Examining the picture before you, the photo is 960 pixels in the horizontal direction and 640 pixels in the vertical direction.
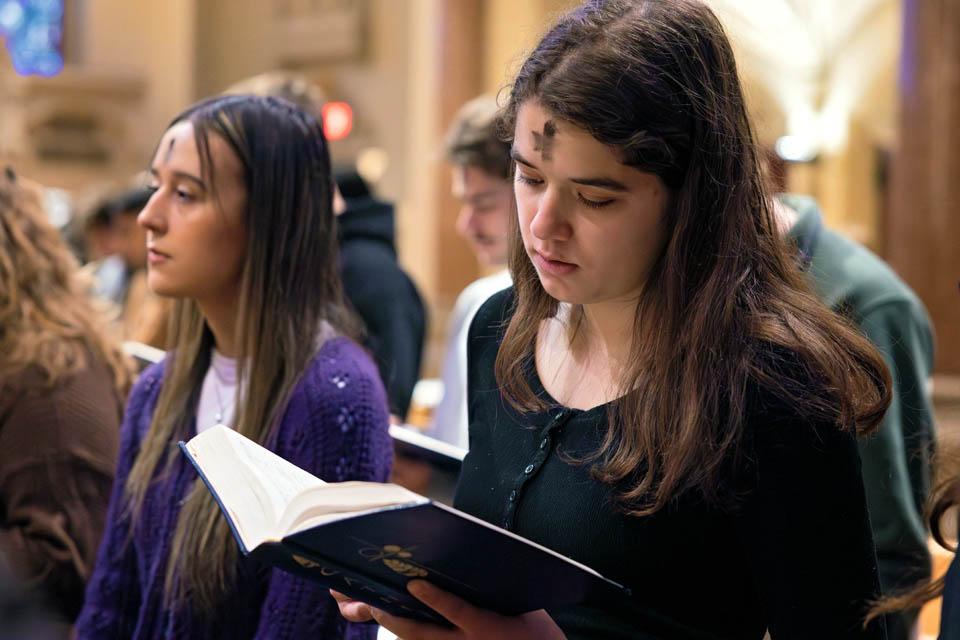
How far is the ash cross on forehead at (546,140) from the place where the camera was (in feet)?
5.10

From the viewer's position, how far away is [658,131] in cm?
154

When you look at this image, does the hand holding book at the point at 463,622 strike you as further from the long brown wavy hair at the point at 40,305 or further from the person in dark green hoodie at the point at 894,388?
the long brown wavy hair at the point at 40,305

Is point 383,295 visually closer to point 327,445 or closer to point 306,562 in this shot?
point 327,445

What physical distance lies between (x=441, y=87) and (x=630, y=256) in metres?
8.01

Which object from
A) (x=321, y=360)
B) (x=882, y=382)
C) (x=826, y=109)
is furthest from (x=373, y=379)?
(x=826, y=109)

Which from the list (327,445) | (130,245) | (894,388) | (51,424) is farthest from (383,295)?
(130,245)

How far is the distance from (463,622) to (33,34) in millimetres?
11826

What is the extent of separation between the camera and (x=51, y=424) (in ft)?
8.27

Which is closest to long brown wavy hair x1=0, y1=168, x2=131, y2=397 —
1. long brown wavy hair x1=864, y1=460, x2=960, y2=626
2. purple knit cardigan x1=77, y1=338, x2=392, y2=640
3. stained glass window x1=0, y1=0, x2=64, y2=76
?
purple knit cardigan x1=77, y1=338, x2=392, y2=640

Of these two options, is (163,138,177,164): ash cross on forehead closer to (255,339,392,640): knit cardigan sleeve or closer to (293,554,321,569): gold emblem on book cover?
(255,339,392,640): knit cardigan sleeve

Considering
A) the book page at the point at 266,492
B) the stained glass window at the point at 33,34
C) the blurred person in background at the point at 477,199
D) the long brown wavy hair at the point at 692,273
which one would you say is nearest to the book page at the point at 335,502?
the book page at the point at 266,492

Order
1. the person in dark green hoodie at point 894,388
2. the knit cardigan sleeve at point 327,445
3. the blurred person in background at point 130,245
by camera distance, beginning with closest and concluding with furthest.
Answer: the knit cardigan sleeve at point 327,445 → the person in dark green hoodie at point 894,388 → the blurred person in background at point 130,245

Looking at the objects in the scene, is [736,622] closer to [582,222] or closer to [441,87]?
[582,222]

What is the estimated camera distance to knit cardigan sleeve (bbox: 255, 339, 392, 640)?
206 centimetres
